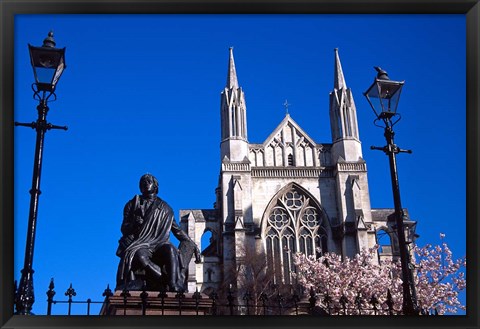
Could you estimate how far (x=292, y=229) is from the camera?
40812 millimetres

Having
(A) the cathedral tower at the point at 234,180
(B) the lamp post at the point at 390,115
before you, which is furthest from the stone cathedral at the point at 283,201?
(B) the lamp post at the point at 390,115

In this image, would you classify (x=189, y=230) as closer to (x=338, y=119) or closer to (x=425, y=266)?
(x=338, y=119)

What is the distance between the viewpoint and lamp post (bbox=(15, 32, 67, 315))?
294 inches

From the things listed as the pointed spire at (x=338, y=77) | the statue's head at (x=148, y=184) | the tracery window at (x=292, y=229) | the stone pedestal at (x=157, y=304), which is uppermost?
the pointed spire at (x=338, y=77)

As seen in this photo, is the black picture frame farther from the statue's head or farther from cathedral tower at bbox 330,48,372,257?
cathedral tower at bbox 330,48,372,257

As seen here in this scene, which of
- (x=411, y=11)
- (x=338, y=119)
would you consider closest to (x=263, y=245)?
(x=338, y=119)

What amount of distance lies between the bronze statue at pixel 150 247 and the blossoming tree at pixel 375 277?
19439mm

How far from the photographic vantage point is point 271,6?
705cm

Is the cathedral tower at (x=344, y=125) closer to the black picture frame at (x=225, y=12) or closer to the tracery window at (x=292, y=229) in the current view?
the tracery window at (x=292, y=229)

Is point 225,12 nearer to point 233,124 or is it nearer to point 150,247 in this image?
point 150,247

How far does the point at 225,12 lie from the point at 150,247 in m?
3.19

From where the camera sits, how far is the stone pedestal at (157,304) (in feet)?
25.3

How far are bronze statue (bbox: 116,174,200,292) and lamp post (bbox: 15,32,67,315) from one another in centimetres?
114

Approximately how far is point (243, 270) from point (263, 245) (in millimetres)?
2850
